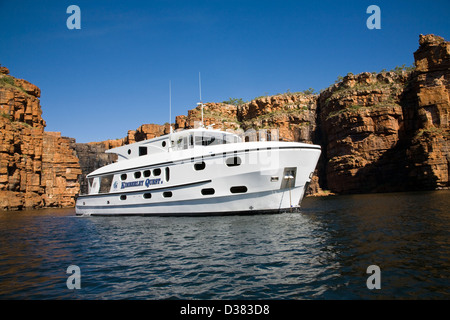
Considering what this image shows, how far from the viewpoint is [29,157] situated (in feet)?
156

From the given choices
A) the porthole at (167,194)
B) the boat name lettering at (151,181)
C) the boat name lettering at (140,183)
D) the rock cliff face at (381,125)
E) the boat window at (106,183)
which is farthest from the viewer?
the rock cliff face at (381,125)

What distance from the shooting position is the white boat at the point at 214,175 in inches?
566

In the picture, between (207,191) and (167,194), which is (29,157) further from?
(207,191)

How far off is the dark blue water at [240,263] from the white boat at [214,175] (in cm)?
353

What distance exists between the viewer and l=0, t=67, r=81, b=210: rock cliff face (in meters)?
41.4

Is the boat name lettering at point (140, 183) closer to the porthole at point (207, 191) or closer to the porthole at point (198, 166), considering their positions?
the porthole at point (198, 166)

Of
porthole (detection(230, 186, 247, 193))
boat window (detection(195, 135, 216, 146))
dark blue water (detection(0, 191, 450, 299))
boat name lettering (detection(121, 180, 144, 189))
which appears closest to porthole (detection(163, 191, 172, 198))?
boat name lettering (detection(121, 180, 144, 189))

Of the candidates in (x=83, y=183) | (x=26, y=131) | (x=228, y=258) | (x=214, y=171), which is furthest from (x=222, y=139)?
(x=83, y=183)

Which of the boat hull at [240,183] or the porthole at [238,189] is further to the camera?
the porthole at [238,189]

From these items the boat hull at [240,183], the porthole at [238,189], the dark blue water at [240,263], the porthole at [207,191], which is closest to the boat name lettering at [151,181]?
the boat hull at [240,183]

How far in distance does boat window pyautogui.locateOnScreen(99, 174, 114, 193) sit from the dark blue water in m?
8.96

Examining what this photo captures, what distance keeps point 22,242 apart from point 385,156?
5625cm

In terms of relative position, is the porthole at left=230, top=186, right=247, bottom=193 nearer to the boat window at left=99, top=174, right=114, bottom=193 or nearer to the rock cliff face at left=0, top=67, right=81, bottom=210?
the boat window at left=99, top=174, right=114, bottom=193

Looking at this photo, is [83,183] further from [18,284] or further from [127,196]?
[18,284]
